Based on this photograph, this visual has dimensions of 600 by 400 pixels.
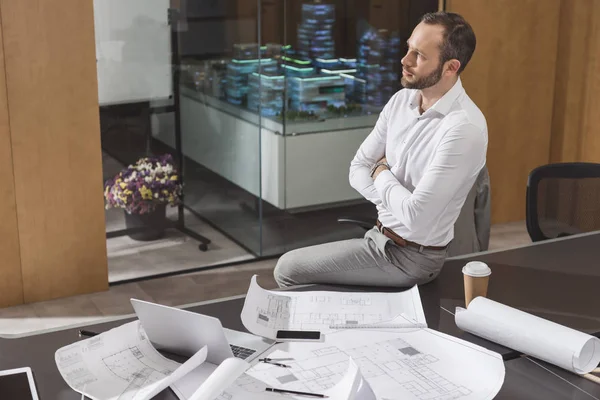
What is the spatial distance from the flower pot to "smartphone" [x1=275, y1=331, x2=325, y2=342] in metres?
2.73

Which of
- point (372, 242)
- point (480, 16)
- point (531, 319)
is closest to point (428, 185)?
point (372, 242)

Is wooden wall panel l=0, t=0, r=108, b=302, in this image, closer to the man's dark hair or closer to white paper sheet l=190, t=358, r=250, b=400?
the man's dark hair

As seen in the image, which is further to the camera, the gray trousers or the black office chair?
the black office chair

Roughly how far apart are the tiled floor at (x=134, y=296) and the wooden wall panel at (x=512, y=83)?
1.52 metres

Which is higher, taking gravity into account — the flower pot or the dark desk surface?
the dark desk surface

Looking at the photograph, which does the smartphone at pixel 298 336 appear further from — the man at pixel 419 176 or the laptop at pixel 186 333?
the man at pixel 419 176

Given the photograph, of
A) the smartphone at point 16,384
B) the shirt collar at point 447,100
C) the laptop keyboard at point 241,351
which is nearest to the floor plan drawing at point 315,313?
the laptop keyboard at point 241,351

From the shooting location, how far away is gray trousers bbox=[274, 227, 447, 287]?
2.58m

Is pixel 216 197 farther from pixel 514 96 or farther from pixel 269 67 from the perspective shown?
pixel 514 96

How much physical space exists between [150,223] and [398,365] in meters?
3.02

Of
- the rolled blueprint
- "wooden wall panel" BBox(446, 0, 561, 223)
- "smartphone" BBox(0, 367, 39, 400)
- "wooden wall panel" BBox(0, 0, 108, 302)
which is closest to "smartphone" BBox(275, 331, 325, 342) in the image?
the rolled blueprint

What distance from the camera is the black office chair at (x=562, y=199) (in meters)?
3.46

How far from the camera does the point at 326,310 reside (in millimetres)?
2305

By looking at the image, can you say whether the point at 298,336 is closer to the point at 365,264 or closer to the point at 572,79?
the point at 365,264
